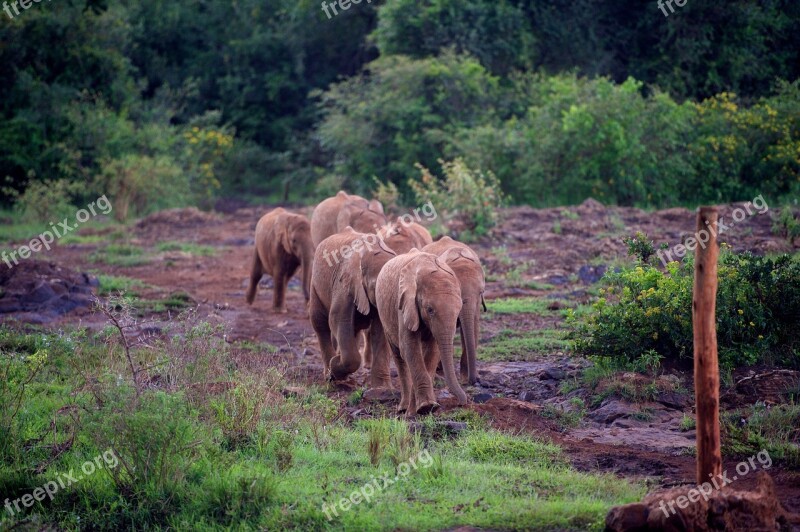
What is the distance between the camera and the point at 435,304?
9.01m

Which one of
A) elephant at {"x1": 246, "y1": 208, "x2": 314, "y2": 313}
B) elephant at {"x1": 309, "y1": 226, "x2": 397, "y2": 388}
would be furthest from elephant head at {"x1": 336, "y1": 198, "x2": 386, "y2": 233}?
elephant at {"x1": 309, "y1": 226, "x2": 397, "y2": 388}

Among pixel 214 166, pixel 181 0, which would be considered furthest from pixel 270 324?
pixel 181 0

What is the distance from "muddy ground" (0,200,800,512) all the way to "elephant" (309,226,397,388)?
37 cm

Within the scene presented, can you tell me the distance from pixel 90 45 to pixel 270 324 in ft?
57.2

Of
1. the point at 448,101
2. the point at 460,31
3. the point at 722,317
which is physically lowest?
the point at 722,317

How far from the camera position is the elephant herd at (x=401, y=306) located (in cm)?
910

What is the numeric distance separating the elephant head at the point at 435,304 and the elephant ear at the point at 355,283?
1.00m

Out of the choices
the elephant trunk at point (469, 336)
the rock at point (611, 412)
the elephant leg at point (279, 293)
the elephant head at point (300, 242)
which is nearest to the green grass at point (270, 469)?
the elephant trunk at point (469, 336)

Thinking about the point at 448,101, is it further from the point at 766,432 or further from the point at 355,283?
the point at 766,432

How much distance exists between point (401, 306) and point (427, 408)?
100 centimetres

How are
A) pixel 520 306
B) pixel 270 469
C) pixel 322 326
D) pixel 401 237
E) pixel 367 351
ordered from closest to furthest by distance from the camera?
pixel 270 469, pixel 322 326, pixel 401 237, pixel 367 351, pixel 520 306

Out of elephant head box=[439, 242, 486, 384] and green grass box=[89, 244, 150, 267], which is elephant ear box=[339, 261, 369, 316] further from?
green grass box=[89, 244, 150, 267]

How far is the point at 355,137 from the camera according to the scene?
27516 millimetres

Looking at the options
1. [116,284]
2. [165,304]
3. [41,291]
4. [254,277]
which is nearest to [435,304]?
[165,304]
